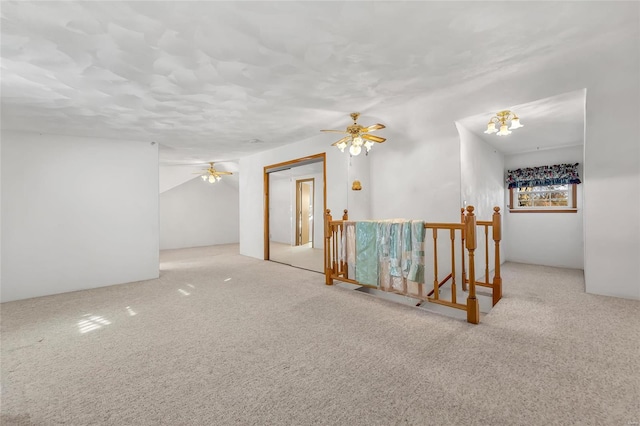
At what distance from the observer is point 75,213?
4.29 metres

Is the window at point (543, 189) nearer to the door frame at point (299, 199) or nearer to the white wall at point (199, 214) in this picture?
the door frame at point (299, 199)

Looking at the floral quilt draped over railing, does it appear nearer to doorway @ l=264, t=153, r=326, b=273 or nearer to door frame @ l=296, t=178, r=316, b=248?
doorway @ l=264, t=153, r=326, b=273

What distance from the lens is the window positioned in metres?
5.18

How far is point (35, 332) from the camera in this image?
8.66ft

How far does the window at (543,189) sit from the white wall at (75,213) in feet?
24.0

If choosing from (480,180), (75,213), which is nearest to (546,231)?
(480,180)

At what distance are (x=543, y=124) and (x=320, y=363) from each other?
4.61 metres

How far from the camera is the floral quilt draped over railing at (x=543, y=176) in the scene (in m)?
5.14

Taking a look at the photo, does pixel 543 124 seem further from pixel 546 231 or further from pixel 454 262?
pixel 454 262

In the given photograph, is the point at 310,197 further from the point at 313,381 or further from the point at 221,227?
the point at 313,381

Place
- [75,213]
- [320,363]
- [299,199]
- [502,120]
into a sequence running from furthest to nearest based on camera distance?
[299,199]
[75,213]
[502,120]
[320,363]

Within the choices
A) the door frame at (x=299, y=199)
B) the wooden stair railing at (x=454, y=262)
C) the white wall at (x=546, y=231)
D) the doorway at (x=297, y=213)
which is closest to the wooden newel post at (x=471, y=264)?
the wooden stair railing at (x=454, y=262)

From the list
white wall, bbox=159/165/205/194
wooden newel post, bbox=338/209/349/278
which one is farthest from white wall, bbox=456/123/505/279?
white wall, bbox=159/165/205/194

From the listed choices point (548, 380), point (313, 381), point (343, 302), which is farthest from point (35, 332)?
point (548, 380)
